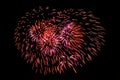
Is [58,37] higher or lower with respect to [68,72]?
higher

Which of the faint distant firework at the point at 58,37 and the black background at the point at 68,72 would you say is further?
the black background at the point at 68,72

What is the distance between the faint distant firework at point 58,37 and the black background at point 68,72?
358 millimetres

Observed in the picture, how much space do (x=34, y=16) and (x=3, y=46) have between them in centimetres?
83

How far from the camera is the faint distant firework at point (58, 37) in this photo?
3076mm

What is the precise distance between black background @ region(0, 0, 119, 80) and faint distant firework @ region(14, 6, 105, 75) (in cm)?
36

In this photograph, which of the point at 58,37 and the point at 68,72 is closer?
the point at 58,37

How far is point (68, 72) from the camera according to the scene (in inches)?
138

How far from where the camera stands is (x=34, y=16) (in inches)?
129

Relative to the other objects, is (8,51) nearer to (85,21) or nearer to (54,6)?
(54,6)

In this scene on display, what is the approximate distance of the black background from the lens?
3.53m

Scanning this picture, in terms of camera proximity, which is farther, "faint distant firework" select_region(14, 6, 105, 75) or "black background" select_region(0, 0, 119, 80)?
"black background" select_region(0, 0, 119, 80)

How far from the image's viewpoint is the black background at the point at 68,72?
3.53 m

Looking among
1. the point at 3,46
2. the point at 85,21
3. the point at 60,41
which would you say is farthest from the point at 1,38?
the point at 85,21

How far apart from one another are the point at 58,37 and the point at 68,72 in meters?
0.71
